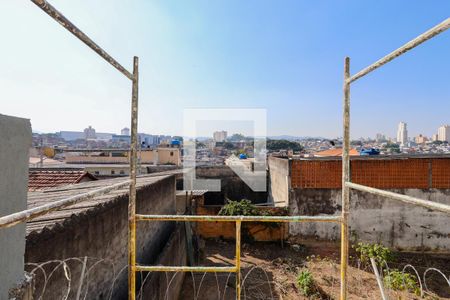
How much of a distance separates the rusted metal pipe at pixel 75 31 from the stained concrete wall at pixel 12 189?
1.73ft

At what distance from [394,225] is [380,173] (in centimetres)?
195

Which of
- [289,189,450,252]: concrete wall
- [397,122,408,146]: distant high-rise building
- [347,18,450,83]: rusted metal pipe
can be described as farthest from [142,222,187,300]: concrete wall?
[397,122,408,146]: distant high-rise building

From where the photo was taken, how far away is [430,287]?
295 inches

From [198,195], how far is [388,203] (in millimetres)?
7248

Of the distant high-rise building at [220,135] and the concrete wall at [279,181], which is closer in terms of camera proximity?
the concrete wall at [279,181]

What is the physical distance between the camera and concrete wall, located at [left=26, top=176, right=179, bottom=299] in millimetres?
2098

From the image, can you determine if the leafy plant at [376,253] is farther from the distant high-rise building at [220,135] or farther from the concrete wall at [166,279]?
the distant high-rise building at [220,135]

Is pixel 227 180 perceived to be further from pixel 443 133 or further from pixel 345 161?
pixel 443 133

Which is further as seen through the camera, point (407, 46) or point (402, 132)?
point (402, 132)

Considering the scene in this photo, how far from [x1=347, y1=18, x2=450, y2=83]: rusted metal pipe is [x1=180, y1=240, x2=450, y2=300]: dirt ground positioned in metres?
4.58

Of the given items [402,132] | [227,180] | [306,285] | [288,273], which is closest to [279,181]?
[227,180]

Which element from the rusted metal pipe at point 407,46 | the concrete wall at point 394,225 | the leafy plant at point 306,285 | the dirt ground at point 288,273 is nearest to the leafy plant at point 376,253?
the dirt ground at point 288,273

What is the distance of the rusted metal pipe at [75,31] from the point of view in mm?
1255

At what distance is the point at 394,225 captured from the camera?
10094mm
